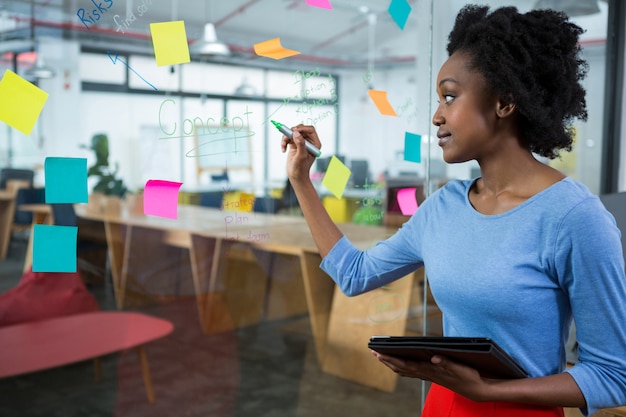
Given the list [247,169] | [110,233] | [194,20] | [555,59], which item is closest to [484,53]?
[555,59]

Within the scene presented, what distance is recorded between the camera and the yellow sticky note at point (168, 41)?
1269mm

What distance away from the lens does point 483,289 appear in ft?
3.24

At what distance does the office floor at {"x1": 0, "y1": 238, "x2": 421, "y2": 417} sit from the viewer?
2.00 metres

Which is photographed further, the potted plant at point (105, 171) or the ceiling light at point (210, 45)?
the potted plant at point (105, 171)

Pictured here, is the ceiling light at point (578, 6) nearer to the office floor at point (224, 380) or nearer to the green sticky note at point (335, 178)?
the green sticky note at point (335, 178)

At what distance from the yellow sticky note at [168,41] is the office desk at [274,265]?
2.19ft

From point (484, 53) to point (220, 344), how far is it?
1776 millimetres

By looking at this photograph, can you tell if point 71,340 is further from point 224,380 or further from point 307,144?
point 307,144

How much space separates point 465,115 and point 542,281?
29cm

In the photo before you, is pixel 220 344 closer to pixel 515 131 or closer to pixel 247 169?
pixel 247 169

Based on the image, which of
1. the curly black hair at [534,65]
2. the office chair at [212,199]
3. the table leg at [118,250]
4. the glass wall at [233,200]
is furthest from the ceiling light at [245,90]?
the curly black hair at [534,65]

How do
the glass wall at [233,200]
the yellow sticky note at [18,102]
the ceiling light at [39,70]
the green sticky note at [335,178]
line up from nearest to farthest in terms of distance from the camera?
the yellow sticky note at [18,102]
the ceiling light at [39,70]
the glass wall at [233,200]
the green sticky note at [335,178]

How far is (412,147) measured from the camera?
6.54 ft

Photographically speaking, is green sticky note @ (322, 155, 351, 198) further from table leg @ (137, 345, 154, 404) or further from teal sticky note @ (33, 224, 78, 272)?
table leg @ (137, 345, 154, 404)
